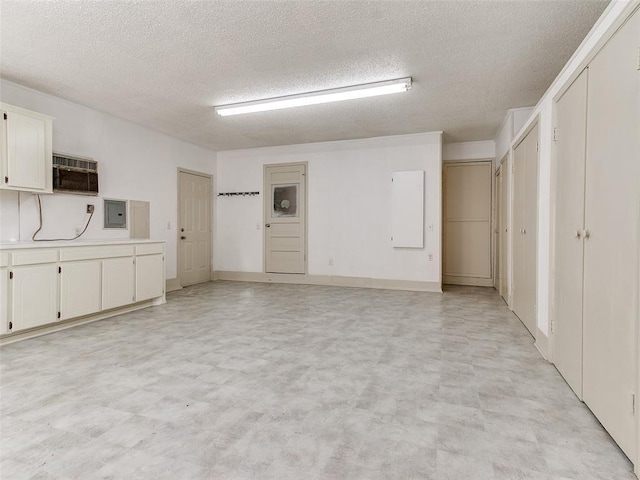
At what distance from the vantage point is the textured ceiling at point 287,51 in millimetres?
2627

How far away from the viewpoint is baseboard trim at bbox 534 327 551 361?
2.89 metres

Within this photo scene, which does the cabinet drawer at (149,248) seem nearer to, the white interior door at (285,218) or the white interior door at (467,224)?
the white interior door at (285,218)

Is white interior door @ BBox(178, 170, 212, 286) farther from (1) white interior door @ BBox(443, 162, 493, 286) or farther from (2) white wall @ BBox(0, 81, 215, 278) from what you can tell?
(1) white interior door @ BBox(443, 162, 493, 286)

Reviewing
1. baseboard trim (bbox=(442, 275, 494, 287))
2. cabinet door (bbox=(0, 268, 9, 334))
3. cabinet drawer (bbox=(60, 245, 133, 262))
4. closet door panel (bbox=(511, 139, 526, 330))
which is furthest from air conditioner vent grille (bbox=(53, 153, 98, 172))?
baseboard trim (bbox=(442, 275, 494, 287))

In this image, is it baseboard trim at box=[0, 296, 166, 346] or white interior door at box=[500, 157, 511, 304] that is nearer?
baseboard trim at box=[0, 296, 166, 346]

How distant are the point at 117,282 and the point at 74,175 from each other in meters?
1.45

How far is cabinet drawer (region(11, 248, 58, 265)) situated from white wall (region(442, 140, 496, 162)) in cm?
635

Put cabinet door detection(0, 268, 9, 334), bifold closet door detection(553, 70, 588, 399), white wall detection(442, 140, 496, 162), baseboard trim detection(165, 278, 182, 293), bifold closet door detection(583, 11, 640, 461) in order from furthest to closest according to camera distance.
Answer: white wall detection(442, 140, 496, 162), baseboard trim detection(165, 278, 182, 293), cabinet door detection(0, 268, 9, 334), bifold closet door detection(553, 70, 588, 399), bifold closet door detection(583, 11, 640, 461)

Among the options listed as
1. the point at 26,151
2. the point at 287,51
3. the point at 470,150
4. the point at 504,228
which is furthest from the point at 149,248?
the point at 470,150

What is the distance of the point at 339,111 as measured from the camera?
4.95 metres

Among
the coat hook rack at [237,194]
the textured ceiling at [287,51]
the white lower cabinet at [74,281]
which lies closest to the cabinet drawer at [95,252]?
the white lower cabinet at [74,281]

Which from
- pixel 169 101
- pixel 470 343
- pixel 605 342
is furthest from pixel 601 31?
pixel 169 101

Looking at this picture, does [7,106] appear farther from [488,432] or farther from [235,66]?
[488,432]

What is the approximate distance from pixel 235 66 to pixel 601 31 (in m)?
2.96
